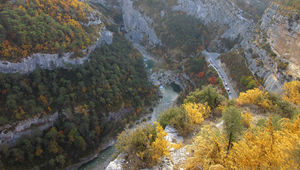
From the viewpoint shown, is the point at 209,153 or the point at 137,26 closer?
the point at 209,153

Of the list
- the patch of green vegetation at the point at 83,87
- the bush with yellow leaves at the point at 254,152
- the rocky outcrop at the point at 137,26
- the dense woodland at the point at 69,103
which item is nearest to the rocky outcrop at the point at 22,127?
the dense woodland at the point at 69,103

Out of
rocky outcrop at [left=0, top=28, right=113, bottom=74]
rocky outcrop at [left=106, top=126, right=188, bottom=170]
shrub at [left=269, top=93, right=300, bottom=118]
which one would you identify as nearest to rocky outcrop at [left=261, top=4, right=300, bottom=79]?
shrub at [left=269, top=93, right=300, bottom=118]

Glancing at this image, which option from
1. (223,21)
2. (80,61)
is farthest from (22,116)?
(223,21)

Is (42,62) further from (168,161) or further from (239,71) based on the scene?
(239,71)

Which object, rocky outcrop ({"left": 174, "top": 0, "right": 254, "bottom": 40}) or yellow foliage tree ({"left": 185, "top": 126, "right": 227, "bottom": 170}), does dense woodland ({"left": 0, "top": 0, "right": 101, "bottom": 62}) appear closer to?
yellow foliage tree ({"left": 185, "top": 126, "right": 227, "bottom": 170})

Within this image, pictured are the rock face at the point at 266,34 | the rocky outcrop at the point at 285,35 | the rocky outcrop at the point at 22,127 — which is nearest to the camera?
the rocky outcrop at the point at 22,127

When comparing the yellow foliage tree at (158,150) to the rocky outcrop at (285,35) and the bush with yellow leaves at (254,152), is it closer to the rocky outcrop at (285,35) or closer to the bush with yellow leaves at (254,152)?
the bush with yellow leaves at (254,152)

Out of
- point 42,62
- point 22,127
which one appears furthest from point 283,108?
point 42,62

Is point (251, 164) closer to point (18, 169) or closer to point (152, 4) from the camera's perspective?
point (18, 169)
